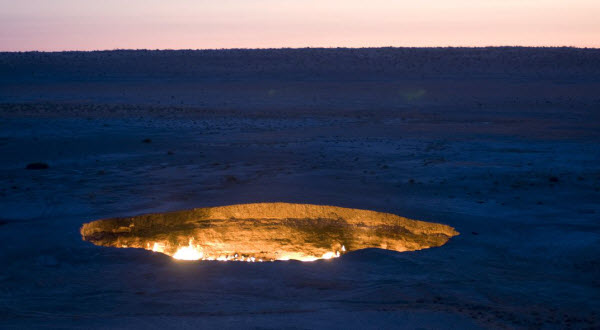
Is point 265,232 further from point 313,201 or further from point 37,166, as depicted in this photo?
point 37,166

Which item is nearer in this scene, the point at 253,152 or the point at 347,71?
the point at 253,152

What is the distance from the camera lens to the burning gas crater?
555cm

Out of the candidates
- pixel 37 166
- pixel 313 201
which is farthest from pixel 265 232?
pixel 37 166

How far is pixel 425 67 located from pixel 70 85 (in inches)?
962

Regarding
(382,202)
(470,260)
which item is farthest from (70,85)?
(470,260)

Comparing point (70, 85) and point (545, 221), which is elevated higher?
point (70, 85)

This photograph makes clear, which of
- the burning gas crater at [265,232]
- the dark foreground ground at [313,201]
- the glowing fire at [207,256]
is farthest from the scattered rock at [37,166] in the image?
the glowing fire at [207,256]

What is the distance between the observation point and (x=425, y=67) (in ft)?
137

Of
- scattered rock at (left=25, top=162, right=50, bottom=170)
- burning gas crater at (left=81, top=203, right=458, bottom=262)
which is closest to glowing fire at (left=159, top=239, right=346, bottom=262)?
burning gas crater at (left=81, top=203, right=458, bottom=262)

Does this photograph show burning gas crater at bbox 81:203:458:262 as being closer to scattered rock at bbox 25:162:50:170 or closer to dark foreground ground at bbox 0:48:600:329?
dark foreground ground at bbox 0:48:600:329

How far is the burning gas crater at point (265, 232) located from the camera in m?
5.55

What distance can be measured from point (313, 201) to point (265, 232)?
1.24m

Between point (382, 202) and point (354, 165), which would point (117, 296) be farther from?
point (354, 165)

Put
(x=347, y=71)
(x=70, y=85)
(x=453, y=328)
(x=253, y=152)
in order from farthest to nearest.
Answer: (x=347, y=71) → (x=70, y=85) → (x=253, y=152) → (x=453, y=328)
